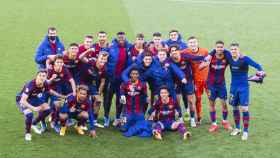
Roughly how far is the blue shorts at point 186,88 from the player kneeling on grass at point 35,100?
2546 mm

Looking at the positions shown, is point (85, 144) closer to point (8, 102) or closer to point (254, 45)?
point (8, 102)


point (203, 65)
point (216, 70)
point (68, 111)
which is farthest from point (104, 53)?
point (216, 70)

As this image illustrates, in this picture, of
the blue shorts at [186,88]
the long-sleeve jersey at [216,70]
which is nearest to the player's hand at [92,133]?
the blue shorts at [186,88]

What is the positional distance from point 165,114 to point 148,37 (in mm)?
8895

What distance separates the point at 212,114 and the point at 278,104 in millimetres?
2505

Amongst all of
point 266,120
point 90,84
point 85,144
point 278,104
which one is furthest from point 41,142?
point 278,104

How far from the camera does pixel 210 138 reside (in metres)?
10.7

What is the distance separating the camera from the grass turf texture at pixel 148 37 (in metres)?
10.1

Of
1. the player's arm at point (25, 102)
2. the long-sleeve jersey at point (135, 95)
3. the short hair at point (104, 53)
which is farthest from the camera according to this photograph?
the long-sleeve jersey at point (135, 95)

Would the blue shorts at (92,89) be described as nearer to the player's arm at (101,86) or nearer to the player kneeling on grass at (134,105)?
the player's arm at (101,86)

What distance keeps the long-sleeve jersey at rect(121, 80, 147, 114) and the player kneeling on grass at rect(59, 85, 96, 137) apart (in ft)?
2.50

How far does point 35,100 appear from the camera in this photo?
34.5ft

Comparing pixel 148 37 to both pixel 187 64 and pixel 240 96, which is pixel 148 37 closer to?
pixel 187 64

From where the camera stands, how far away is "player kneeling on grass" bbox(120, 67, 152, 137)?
35.6ft
